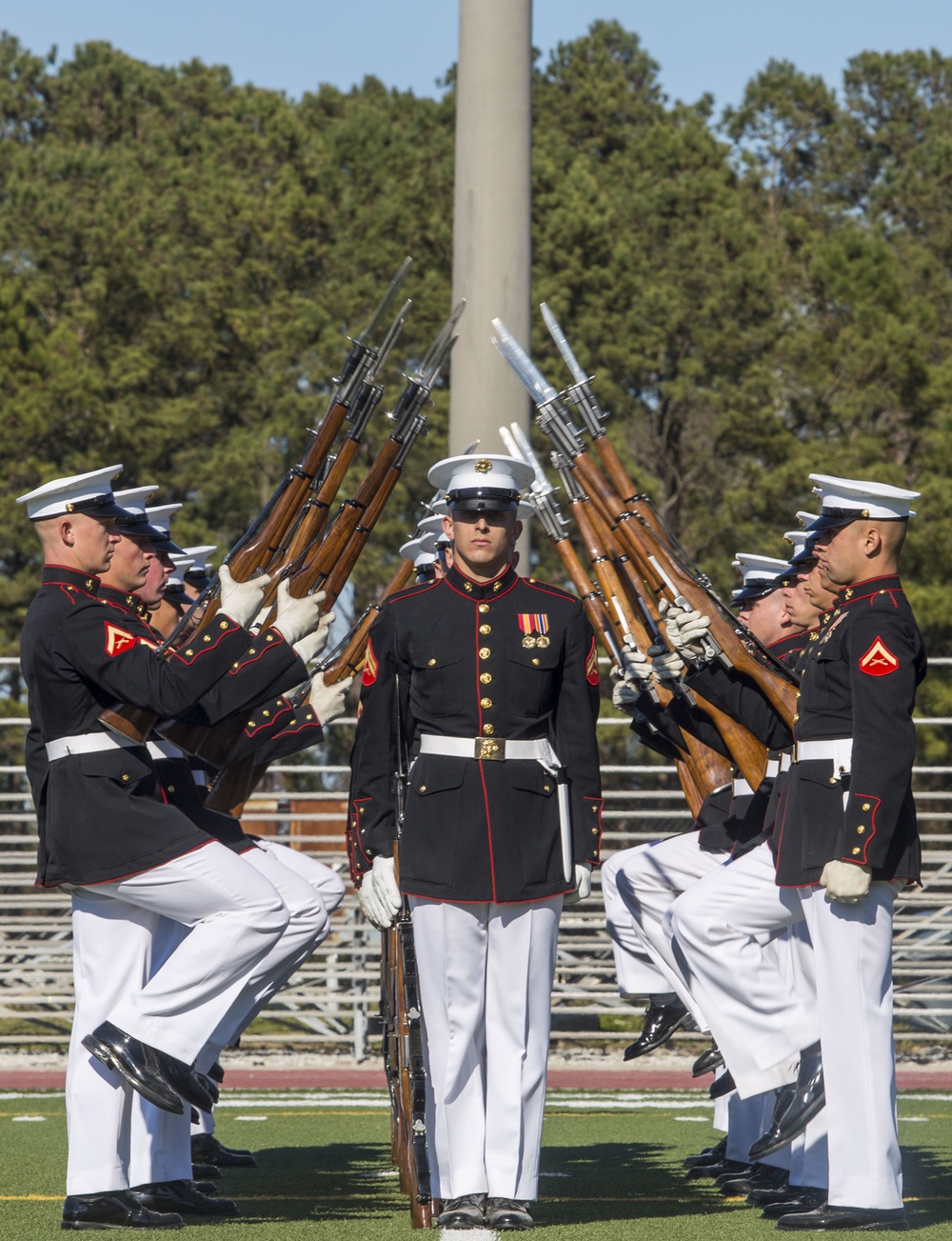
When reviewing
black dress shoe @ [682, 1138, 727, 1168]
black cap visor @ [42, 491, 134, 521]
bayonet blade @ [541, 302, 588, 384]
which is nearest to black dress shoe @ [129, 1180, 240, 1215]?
black dress shoe @ [682, 1138, 727, 1168]

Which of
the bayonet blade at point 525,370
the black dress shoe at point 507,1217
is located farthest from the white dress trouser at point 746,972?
the bayonet blade at point 525,370

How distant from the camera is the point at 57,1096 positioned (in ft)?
30.3

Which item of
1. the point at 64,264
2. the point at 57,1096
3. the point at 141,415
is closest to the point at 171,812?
the point at 57,1096

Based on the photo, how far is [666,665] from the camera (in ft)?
20.8

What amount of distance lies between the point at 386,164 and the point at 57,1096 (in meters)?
14.3

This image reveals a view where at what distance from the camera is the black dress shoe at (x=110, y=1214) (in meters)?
5.21

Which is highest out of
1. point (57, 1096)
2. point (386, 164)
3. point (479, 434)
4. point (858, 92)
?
point (858, 92)

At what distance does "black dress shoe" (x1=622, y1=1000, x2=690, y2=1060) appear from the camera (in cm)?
687

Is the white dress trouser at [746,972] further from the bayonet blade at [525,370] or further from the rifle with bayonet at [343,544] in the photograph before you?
the bayonet blade at [525,370]

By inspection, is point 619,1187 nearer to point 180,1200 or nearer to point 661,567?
point 180,1200

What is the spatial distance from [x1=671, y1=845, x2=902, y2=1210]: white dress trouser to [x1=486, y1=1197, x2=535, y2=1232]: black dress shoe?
0.85 m

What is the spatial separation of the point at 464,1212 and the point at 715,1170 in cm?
172

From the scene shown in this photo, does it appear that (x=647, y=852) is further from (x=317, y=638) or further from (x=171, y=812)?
(x=171, y=812)

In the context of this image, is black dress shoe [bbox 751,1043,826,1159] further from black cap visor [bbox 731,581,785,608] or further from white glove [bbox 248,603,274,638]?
white glove [bbox 248,603,274,638]
